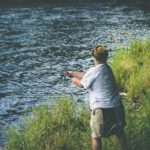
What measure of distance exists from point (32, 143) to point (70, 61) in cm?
1131

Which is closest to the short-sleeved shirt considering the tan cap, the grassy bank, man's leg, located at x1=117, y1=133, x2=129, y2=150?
the tan cap

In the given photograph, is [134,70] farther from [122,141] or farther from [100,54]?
[100,54]

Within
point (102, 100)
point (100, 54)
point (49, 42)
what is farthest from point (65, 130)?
point (49, 42)

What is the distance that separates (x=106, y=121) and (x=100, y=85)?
0.61 metres

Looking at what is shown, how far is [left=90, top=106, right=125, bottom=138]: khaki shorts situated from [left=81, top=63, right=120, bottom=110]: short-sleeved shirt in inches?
3.4

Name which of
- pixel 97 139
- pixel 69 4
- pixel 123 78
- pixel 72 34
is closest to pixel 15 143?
pixel 97 139

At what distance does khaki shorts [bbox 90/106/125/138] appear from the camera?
7461 mm

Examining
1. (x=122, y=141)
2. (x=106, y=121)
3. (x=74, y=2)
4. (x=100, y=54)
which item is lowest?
(x=122, y=141)

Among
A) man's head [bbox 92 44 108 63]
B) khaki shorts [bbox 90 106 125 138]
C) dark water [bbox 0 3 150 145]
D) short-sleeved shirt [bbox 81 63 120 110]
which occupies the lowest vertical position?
dark water [bbox 0 3 150 145]

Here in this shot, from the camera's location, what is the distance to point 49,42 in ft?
79.4

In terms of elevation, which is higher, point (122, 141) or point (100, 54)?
point (100, 54)

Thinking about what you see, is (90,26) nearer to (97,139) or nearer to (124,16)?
(124,16)

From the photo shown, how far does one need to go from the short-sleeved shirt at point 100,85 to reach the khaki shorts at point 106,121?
0.28 ft

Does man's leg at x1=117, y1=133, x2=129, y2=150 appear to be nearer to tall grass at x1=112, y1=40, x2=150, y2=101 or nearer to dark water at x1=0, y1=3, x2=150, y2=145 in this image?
dark water at x1=0, y1=3, x2=150, y2=145
